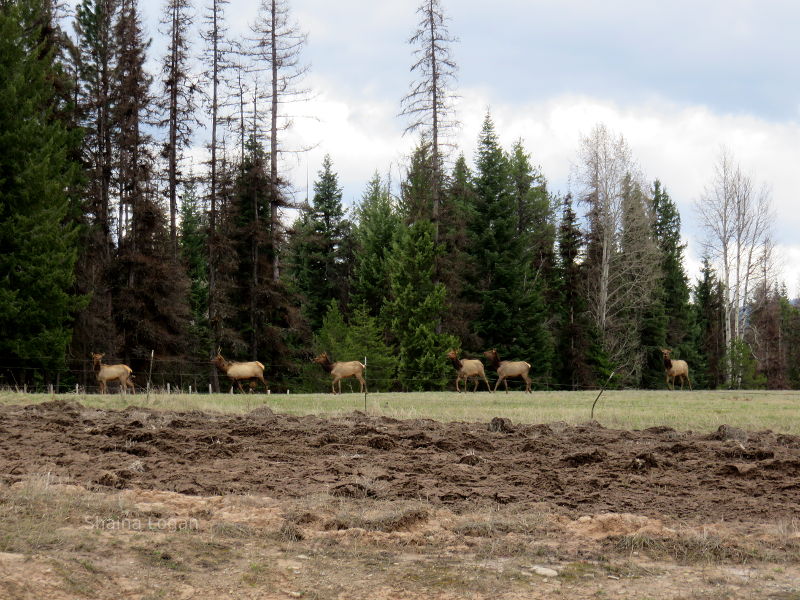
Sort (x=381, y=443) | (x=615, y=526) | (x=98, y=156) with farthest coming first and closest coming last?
(x=98, y=156) < (x=381, y=443) < (x=615, y=526)

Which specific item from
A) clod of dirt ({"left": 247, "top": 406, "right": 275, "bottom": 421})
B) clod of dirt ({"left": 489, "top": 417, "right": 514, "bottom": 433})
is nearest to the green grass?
clod of dirt ({"left": 247, "top": 406, "right": 275, "bottom": 421})

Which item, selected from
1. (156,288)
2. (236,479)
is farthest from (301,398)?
(156,288)

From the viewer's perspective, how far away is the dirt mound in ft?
23.7

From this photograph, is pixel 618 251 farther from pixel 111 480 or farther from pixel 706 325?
pixel 111 480

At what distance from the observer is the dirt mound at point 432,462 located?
7.22m

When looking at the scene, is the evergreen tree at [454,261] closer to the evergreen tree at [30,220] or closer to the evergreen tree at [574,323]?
the evergreen tree at [574,323]

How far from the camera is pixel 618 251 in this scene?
142ft

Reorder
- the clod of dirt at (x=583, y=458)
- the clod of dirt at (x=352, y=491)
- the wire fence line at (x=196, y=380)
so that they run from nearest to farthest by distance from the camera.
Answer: the clod of dirt at (x=352, y=491) < the clod of dirt at (x=583, y=458) < the wire fence line at (x=196, y=380)

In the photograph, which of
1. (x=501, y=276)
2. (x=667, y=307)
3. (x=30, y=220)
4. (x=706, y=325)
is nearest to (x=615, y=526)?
(x=30, y=220)

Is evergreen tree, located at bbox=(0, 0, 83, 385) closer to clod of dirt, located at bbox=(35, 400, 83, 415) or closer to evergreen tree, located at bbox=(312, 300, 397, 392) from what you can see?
clod of dirt, located at bbox=(35, 400, 83, 415)

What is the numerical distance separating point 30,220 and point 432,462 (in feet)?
68.5

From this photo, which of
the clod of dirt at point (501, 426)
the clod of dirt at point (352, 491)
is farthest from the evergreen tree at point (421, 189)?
the clod of dirt at point (352, 491)

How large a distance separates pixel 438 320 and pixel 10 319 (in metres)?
18.4

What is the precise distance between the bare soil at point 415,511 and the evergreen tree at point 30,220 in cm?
1514
